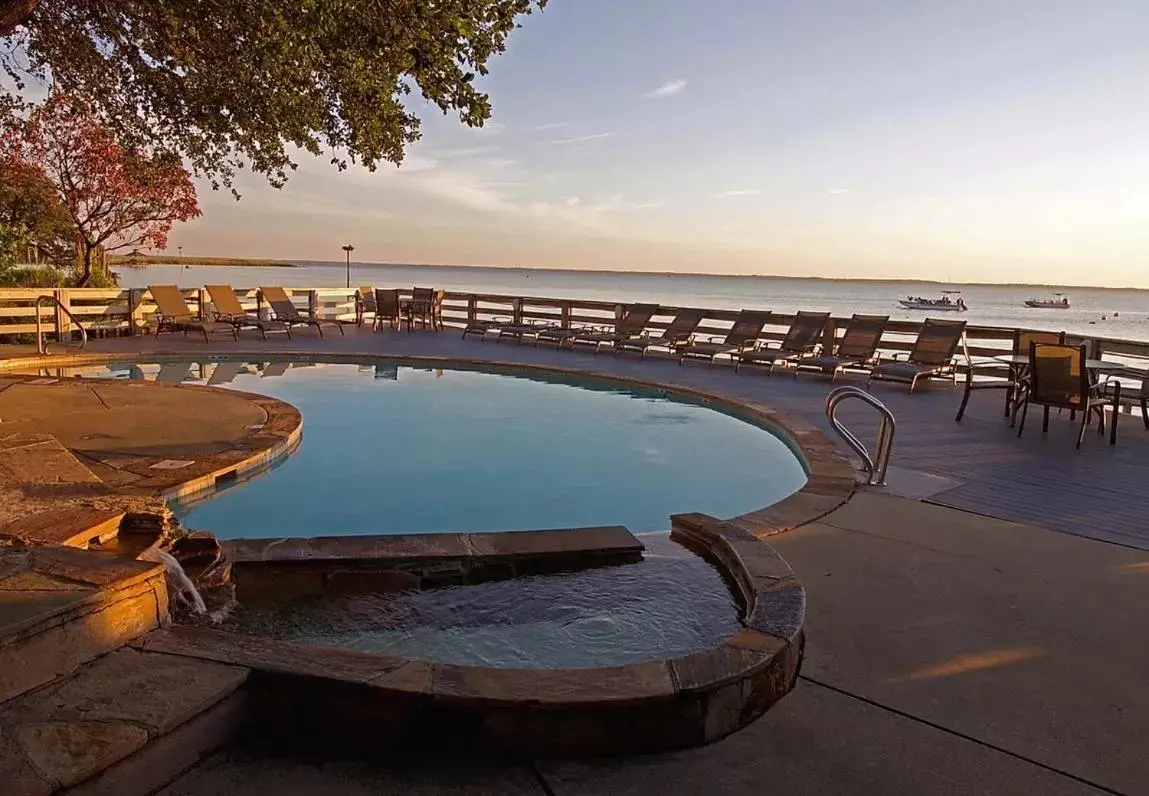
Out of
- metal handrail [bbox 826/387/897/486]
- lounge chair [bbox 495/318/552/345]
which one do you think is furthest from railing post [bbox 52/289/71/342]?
metal handrail [bbox 826/387/897/486]

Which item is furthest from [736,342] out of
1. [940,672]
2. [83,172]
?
[83,172]

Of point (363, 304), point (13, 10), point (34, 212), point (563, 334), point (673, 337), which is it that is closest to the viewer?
point (13, 10)

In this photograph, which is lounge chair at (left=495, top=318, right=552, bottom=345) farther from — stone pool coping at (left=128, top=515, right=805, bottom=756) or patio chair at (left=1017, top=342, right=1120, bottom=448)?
stone pool coping at (left=128, top=515, right=805, bottom=756)

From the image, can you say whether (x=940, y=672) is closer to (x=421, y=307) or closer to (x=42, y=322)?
(x=42, y=322)

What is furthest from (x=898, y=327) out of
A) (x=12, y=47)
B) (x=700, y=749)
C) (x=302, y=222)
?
(x=302, y=222)

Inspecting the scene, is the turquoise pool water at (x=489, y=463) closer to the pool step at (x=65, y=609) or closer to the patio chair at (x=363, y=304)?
the pool step at (x=65, y=609)

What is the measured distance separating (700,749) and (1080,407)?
567 cm

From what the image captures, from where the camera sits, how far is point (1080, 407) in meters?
6.09

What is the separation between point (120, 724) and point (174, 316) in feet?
40.7

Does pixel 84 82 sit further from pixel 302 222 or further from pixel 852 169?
pixel 302 222

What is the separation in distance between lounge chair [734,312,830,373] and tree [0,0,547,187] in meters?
5.85

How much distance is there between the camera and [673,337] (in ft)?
38.2

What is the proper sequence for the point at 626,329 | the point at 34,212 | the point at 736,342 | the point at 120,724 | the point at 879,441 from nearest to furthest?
the point at 120,724 → the point at 879,441 → the point at 736,342 → the point at 626,329 → the point at 34,212

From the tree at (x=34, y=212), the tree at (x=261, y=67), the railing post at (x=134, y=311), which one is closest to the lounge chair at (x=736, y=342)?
the tree at (x=261, y=67)
